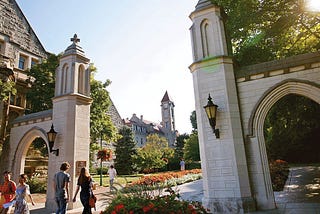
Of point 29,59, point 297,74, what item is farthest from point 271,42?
point 29,59

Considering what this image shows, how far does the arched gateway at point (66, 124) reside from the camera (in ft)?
28.4

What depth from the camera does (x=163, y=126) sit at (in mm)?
71188

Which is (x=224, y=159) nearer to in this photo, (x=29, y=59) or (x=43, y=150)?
(x=43, y=150)

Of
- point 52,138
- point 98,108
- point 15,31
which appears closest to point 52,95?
point 98,108

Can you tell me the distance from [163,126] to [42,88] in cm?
5769

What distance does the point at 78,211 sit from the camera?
788 cm

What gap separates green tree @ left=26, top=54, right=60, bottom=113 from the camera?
14.3 m

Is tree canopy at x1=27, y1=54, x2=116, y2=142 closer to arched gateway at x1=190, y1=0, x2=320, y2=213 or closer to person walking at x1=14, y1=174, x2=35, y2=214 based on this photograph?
person walking at x1=14, y1=174, x2=35, y2=214

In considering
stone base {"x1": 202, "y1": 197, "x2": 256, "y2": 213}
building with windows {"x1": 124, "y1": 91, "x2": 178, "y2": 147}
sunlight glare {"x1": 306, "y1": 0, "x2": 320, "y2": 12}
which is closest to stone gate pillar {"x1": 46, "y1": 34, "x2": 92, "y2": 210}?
stone base {"x1": 202, "y1": 197, "x2": 256, "y2": 213}

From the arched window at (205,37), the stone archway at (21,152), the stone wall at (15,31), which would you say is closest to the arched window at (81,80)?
the stone archway at (21,152)

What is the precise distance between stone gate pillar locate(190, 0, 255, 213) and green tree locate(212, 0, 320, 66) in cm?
59

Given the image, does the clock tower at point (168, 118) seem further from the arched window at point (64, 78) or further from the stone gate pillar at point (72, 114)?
the arched window at point (64, 78)

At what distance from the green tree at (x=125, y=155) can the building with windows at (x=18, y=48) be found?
46.3ft

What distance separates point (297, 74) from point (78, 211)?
810 centimetres
